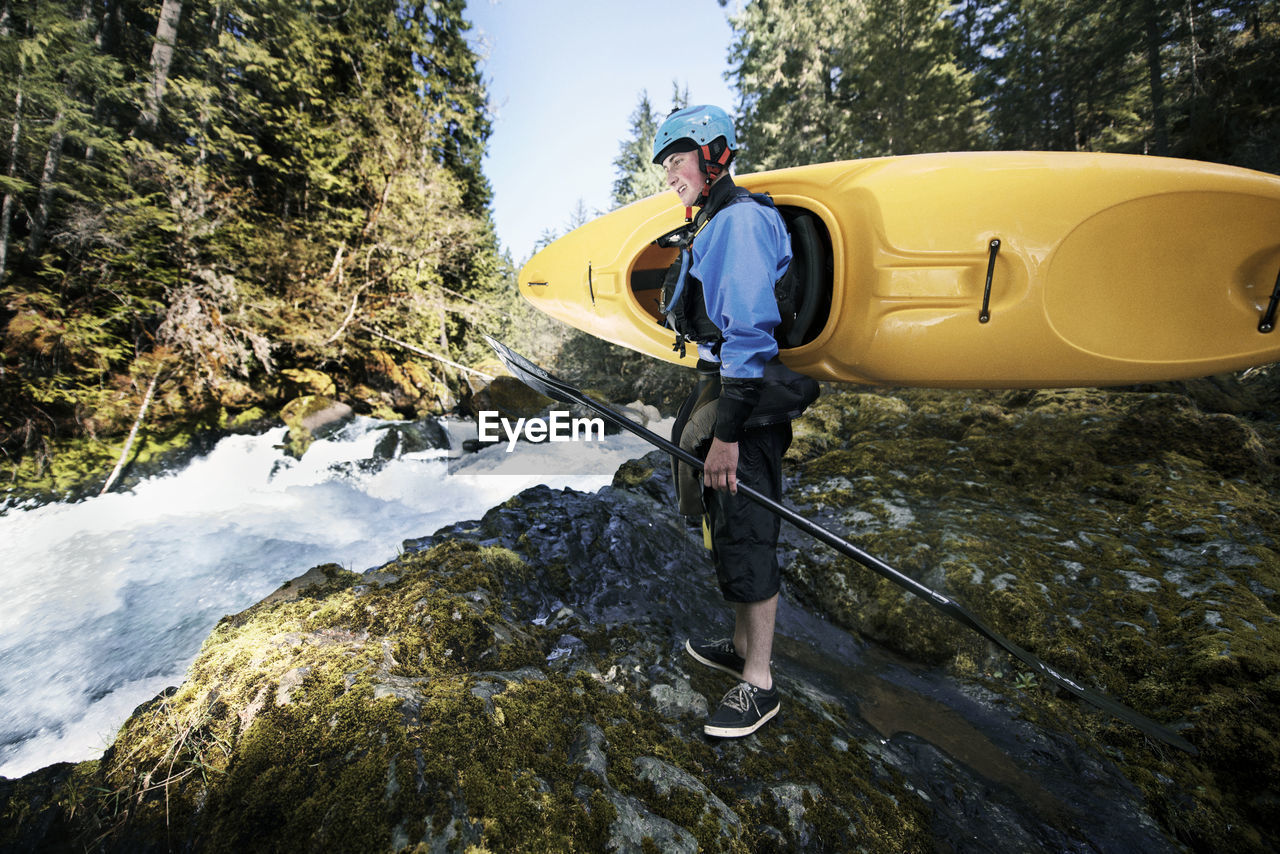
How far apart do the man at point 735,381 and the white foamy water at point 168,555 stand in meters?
2.76

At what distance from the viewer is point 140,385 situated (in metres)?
5.81

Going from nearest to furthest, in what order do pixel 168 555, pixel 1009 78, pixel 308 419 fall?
pixel 168 555, pixel 308 419, pixel 1009 78

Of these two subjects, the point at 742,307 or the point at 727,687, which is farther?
the point at 727,687

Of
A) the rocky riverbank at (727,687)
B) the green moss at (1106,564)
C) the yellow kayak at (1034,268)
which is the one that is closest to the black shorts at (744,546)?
the rocky riverbank at (727,687)

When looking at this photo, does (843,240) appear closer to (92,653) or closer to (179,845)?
(179,845)

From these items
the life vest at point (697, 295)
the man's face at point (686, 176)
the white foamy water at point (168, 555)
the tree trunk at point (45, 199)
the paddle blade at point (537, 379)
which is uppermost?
the tree trunk at point (45, 199)

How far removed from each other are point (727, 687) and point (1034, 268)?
254 cm

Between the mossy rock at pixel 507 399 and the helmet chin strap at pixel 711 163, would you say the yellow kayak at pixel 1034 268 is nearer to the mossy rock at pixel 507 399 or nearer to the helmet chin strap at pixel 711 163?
the helmet chin strap at pixel 711 163

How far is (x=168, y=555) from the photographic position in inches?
171

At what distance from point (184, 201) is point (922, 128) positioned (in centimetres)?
1460

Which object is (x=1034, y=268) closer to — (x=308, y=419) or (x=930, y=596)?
(x=930, y=596)

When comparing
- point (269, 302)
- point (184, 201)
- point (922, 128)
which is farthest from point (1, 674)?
point (922, 128)

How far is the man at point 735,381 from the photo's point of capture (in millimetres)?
1570

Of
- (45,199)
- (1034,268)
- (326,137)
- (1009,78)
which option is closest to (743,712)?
(1034,268)
